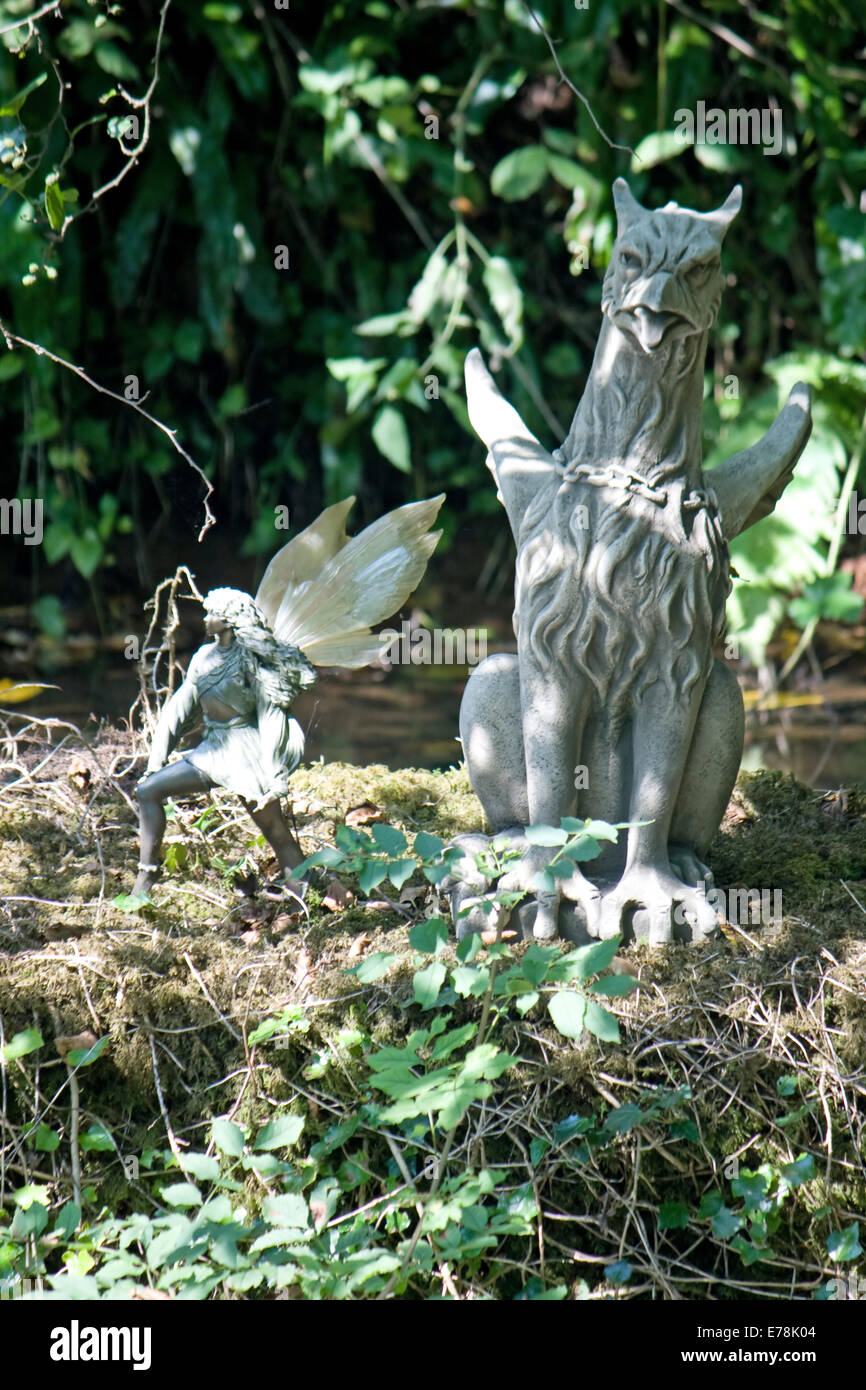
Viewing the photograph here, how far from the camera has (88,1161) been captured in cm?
263

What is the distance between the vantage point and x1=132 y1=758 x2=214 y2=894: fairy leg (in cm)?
299

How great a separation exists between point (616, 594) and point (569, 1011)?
0.97 m

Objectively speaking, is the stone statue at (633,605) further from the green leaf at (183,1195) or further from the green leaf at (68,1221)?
the green leaf at (68,1221)

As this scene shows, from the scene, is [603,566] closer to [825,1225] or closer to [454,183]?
[825,1225]

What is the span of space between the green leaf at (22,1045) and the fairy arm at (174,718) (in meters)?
0.65

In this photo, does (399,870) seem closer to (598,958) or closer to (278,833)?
(598,958)

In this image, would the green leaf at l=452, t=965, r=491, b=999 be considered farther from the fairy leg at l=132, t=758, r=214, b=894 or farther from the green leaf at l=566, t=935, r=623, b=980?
the fairy leg at l=132, t=758, r=214, b=894

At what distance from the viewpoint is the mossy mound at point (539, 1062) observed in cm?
249

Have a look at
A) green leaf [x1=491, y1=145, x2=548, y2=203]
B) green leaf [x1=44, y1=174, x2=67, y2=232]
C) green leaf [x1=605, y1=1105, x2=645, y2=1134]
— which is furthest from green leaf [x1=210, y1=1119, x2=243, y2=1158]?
green leaf [x1=491, y1=145, x2=548, y2=203]

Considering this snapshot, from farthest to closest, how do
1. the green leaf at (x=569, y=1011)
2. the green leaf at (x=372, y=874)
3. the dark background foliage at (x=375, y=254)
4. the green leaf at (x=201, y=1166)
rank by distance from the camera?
the dark background foliage at (x=375, y=254) < the green leaf at (x=372, y=874) < the green leaf at (x=201, y=1166) < the green leaf at (x=569, y=1011)

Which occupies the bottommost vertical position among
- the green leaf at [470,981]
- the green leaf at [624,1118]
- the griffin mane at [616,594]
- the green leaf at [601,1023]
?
the green leaf at [624,1118]

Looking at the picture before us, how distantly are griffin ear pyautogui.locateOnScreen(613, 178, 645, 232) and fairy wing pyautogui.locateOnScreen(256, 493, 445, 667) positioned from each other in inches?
30.0

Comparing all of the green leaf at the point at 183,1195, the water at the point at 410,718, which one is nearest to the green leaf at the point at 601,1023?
the green leaf at the point at 183,1195

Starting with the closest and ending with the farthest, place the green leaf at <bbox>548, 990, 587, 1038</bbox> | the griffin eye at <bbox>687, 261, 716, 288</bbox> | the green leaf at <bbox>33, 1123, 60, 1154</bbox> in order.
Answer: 1. the green leaf at <bbox>548, 990, 587, 1038</bbox>
2. the green leaf at <bbox>33, 1123, 60, 1154</bbox>
3. the griffin eye at <bbox>687, 261, 716, 288</bbox>
